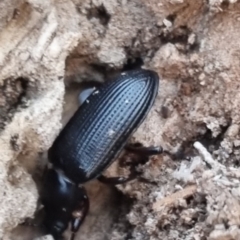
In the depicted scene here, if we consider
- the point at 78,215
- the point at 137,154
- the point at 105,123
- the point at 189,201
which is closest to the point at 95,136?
the point at 105,123

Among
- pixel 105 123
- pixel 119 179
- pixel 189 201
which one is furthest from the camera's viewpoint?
pixel 105 123

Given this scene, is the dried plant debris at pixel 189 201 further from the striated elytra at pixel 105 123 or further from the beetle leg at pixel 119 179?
the striated elytra at pixel 105 123

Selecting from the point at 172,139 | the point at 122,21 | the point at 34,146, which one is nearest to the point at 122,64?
the point at 122,21

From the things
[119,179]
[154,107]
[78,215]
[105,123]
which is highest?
[154,107]

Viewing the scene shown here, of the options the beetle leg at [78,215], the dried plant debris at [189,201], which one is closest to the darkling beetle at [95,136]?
the beetle leg at [78,215]

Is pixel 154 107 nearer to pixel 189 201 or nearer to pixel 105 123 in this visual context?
pixel 105 123

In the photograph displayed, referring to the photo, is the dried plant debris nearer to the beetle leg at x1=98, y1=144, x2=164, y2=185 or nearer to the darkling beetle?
the beetle leg at x1=98, y1=144, x2=164, y2=185

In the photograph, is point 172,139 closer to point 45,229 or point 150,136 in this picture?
point 150,136
